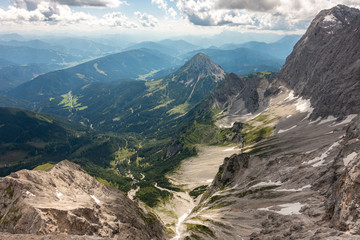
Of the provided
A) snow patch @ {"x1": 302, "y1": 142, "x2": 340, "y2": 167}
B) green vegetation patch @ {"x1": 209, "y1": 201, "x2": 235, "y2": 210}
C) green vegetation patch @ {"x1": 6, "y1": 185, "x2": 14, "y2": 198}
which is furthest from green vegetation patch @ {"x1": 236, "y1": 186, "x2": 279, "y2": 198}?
green vegetation patch @ {"x1": 6, "y1": 185, "x2": 14, "y2": 198}

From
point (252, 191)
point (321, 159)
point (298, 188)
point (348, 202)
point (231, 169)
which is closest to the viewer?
point (348, 202)

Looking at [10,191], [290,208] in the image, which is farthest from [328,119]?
[10,191]

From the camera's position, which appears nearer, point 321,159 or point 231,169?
point 321,159

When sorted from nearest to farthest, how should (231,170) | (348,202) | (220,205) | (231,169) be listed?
(348,202) → (220,205) → (231,170) → (231,169)

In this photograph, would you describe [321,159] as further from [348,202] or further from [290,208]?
[348,202]

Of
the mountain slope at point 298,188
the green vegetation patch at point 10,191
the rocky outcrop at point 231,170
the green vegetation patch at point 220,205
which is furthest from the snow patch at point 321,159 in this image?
the green vegetation patch at point 10,191

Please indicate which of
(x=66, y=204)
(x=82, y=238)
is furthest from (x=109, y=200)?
(x=82, y=238)

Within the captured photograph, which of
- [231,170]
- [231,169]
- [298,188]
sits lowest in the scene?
[231,170]

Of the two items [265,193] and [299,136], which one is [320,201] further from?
[299,136]

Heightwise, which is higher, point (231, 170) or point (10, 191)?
point (10, 191)
